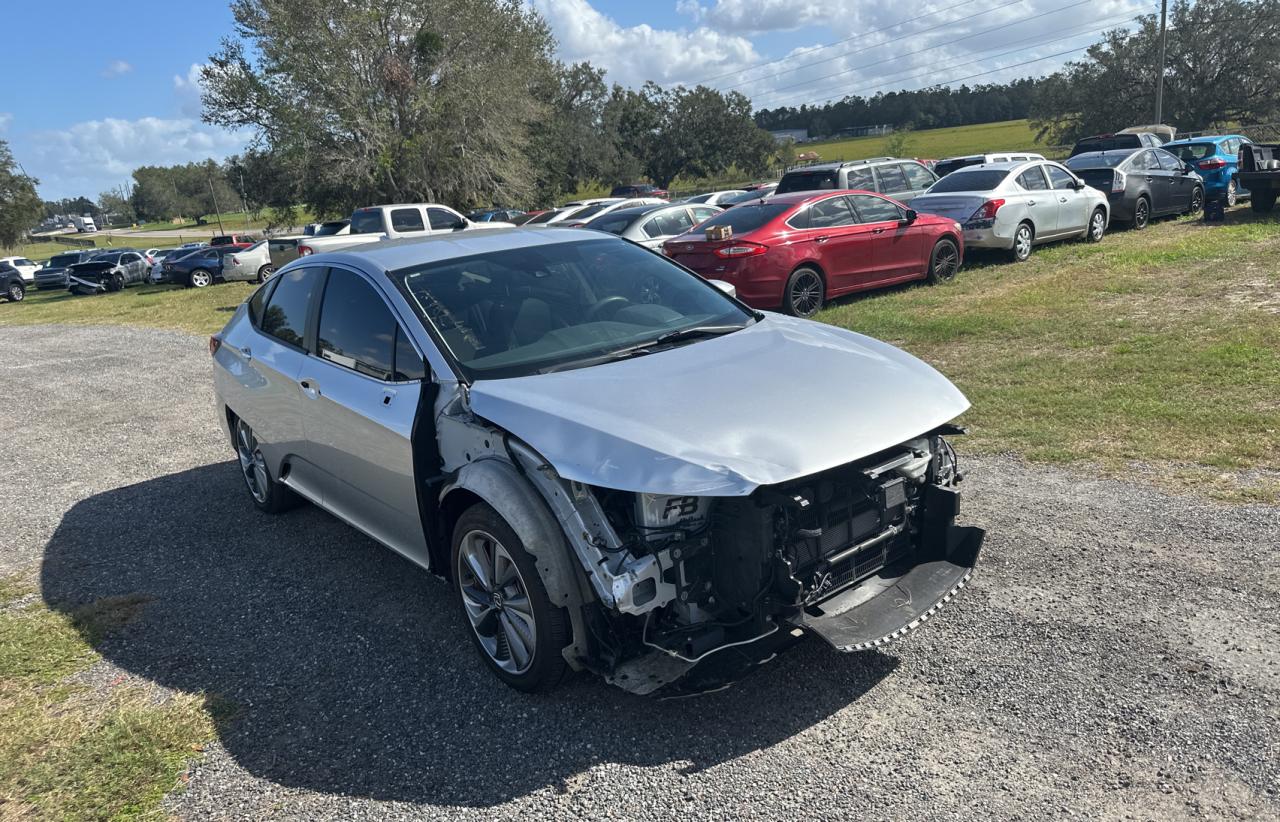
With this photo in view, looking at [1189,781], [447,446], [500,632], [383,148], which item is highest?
[383,148]

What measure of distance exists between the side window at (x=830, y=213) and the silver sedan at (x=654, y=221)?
9.00 feet

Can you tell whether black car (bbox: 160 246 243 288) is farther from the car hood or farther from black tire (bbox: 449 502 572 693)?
the car hood

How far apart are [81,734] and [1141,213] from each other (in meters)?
18.0

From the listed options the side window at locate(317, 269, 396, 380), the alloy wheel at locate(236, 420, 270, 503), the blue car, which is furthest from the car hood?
the blue car

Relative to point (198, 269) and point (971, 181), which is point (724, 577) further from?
point (198, 269)

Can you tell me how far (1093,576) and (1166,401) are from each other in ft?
10.4

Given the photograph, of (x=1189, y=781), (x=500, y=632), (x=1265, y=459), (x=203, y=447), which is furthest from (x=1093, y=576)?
(x=203, y=447)

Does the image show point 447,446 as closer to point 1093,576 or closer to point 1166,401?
point 1093,576

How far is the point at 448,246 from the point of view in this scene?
483 centimetres

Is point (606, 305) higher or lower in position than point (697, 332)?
higher

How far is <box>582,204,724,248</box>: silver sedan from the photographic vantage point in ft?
47.7

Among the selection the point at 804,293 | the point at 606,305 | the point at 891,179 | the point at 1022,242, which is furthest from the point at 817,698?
the point at 891,179

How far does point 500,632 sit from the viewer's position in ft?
12.6

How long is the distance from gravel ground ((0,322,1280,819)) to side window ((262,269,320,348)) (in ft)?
4.26
